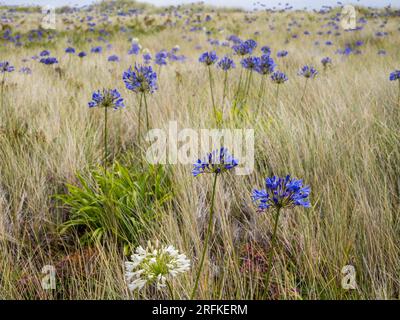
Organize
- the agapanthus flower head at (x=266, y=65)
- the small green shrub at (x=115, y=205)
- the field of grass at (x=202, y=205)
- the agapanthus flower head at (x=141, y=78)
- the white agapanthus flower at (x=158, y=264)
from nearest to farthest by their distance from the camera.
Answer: the white agapanthus flower at (x=158, y=264), the field of grass at (x=202, y=205), the small green shrub at (x=115, y=205), the agapanthus flower head at (x=141, y=78), the agapanthus flower head at (x=266, y=65)

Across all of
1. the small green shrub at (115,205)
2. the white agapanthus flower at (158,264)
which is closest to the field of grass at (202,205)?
the small green shrub at (115,205)

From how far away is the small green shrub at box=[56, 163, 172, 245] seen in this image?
233 cm

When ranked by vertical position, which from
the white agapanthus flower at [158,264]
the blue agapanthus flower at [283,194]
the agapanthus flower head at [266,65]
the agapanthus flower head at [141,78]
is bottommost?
the white agapanthus flower at [158,264]

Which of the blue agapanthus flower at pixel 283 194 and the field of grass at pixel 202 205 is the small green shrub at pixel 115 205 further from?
the blue agapanthus flower at pixel 283 194

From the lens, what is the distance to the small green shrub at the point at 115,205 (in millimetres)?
2326

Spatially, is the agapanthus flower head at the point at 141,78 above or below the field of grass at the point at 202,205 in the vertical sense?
above

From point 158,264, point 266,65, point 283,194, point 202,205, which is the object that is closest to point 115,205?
point 202,205

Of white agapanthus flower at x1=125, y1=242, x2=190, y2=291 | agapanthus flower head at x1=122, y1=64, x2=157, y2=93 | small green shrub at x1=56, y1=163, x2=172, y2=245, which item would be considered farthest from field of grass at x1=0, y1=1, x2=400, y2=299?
agapanthus flower head at x1=122, y1=64, x2=157, y2=93

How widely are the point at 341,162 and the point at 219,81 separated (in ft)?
10.4

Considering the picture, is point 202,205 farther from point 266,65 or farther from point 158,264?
point 266,65

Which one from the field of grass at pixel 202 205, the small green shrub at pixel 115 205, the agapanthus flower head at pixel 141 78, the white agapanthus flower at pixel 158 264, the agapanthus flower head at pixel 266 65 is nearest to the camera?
the white agapanthus flower at pixel 158 264

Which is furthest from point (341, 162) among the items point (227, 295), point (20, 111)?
point (20, 111)

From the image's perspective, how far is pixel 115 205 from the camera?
249 cm
